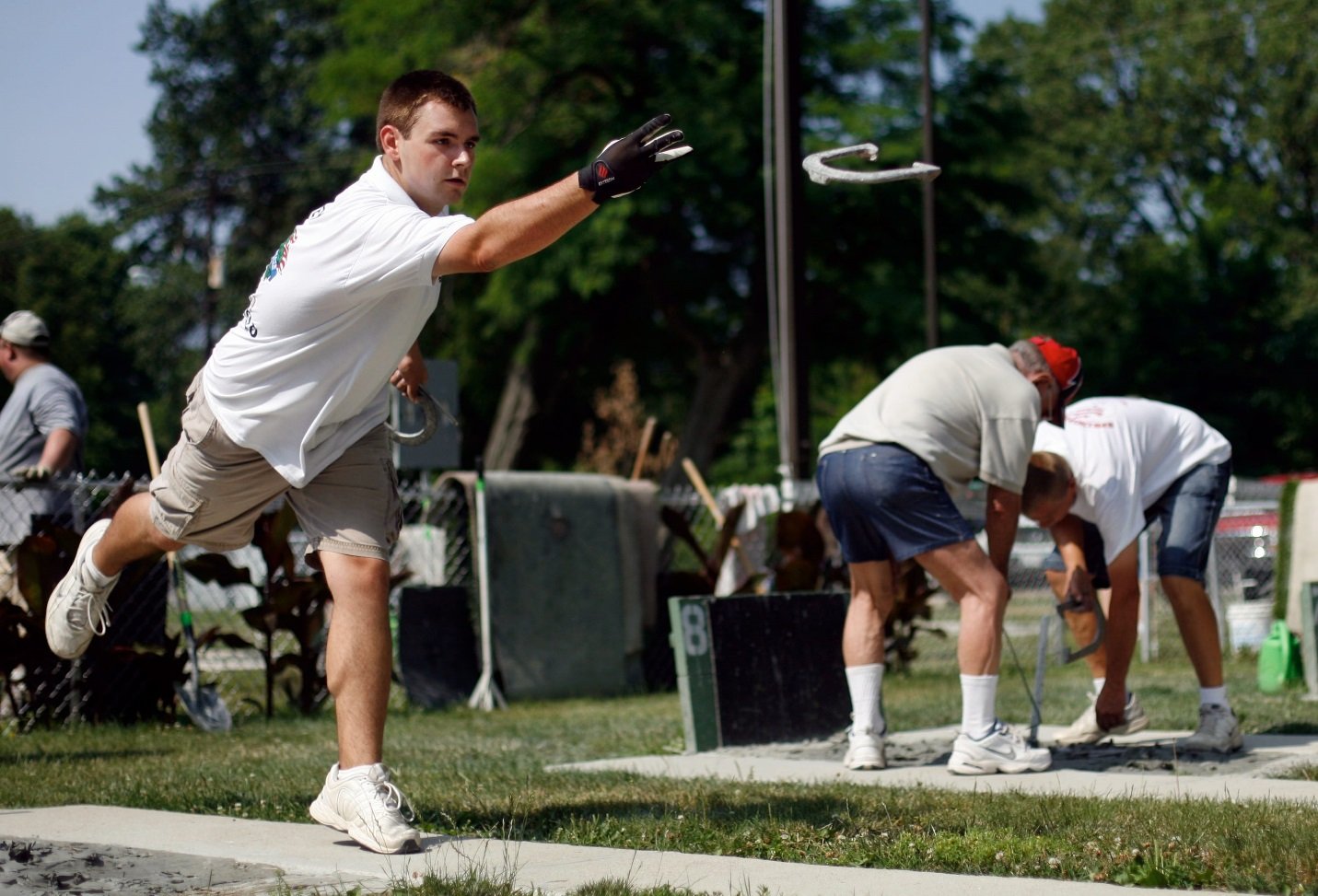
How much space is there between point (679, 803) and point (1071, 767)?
183cm

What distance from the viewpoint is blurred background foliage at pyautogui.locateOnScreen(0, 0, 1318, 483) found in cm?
2384

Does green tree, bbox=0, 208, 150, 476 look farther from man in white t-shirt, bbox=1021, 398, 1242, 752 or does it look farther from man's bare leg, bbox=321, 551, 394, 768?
man's bare leg, bbox=321, 551, 394, 768

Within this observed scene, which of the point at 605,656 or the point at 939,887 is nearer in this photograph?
the point at 939,887

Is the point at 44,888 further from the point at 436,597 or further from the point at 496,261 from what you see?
the point at 436,597

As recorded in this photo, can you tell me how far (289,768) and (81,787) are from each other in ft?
2.68

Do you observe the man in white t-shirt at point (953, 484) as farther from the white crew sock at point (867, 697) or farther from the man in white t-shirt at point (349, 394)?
the man in white t-shirt at point (349, 394)

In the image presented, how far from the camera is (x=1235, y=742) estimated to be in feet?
20.2

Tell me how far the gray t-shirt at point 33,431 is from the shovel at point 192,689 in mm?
377

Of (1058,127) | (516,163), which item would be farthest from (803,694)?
(1058,127)

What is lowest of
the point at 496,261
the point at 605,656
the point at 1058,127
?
the point at 605,656

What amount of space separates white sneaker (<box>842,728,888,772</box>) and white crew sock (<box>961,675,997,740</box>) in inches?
13.9

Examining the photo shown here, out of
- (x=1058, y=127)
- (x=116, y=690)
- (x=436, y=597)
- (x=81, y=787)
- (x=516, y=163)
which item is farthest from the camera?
(x=1058, y=127)

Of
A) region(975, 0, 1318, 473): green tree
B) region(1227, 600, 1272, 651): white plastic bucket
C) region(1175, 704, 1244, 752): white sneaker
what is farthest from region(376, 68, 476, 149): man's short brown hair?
region(975, 0, 1318, 473): green tree

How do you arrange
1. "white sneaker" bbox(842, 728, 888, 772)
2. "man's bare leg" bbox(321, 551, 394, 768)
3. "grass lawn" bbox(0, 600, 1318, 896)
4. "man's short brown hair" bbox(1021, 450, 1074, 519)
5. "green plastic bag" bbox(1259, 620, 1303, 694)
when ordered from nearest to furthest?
"grass lawn" bbox(0, 600, 1318, 896) → "man's bare leg" bbox(321, 551, 394, 768) → "white sneaker" bbox(842, 728, 888, 772) → "man's short brown hair" bbox(1021, 450, 1074, 519) → "green plastic bag" bbox(1259, 620, 1303, 694)
